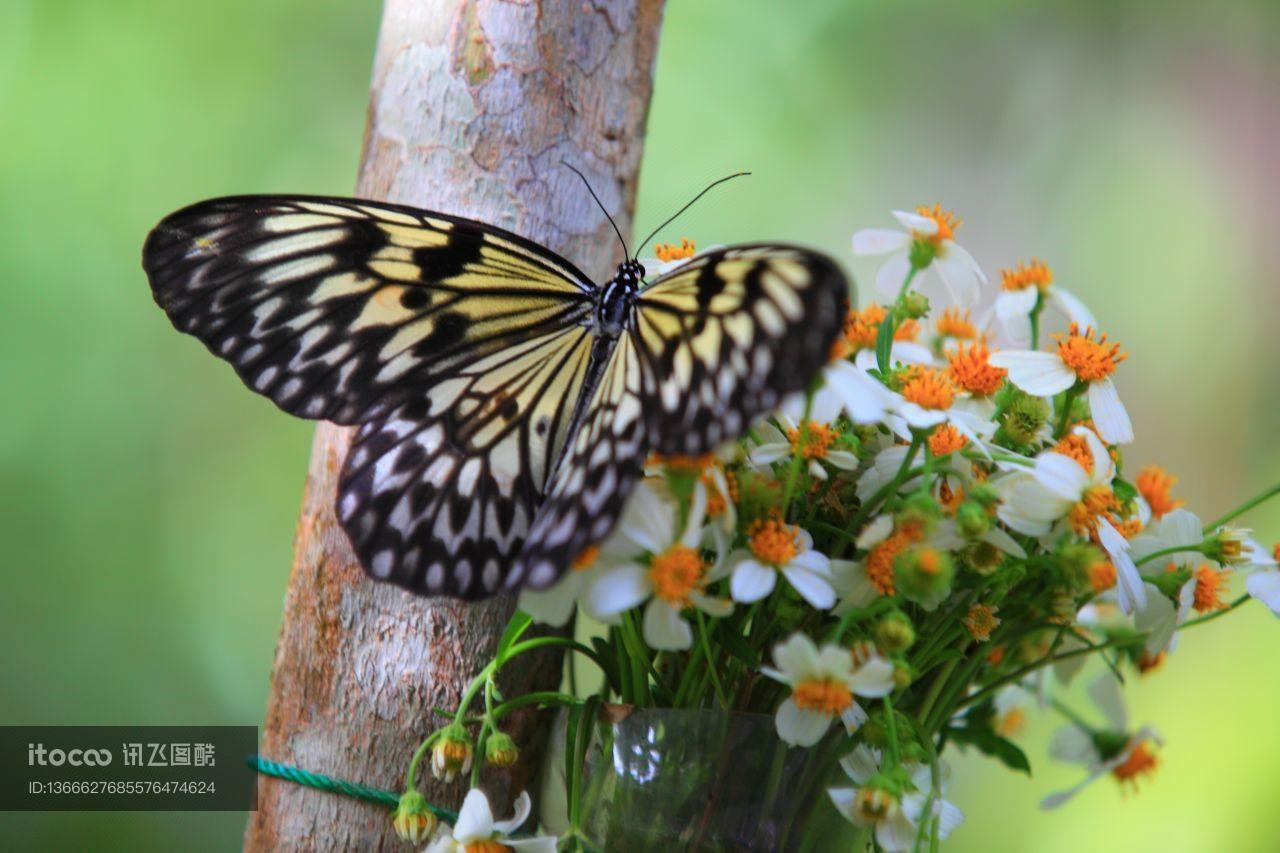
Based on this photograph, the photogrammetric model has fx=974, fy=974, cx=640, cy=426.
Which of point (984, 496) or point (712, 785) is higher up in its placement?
point (984, 496)

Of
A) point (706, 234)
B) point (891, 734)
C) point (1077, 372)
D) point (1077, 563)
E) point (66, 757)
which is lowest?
point (66, 757)

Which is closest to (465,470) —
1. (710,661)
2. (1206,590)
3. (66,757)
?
(710,661)

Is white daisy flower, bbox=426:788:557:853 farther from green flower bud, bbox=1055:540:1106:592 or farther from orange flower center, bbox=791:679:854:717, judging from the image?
green flower bud, bbox=1055:540:1106:592

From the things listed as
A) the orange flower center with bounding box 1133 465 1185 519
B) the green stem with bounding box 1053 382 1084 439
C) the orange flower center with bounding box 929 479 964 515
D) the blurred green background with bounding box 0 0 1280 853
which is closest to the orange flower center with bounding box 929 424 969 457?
the orange flower center with bounding box 929 479 964 515

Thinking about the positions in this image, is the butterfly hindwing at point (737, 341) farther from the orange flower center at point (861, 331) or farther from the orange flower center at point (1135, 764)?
the orange flower center at point (1135, 764)

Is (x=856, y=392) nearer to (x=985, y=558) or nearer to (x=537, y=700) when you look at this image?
(x=985, y=558)

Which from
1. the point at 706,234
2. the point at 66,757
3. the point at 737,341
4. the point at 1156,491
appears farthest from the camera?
the point at 706,234

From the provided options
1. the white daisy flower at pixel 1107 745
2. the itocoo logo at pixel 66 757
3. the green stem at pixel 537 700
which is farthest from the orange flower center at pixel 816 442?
the itocoo logo at pixel 66 757

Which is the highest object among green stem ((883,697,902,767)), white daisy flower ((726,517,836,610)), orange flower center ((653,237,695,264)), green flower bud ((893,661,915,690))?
orange flower center ((653,237,695,264))
